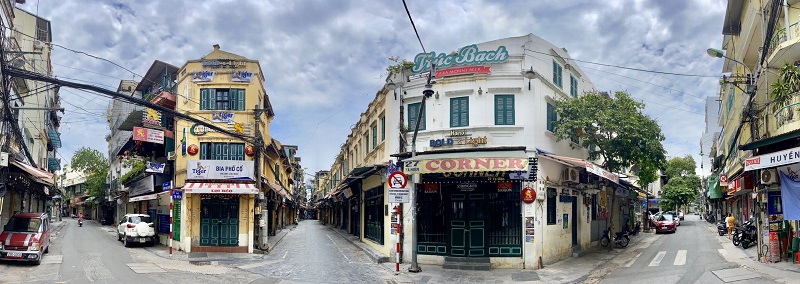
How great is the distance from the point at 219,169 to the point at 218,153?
0.95 metres

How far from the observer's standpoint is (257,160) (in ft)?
80.3

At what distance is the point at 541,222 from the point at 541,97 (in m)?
4.75

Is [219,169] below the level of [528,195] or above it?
above

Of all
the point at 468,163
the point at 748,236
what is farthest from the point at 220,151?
the point at 748,236

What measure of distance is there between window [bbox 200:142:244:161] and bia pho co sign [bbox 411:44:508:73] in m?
9.40

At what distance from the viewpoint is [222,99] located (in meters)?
25.0

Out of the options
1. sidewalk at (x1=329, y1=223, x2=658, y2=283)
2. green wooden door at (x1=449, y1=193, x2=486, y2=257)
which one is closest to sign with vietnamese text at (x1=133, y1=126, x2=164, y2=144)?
sidewalk at (x1=329, y1=223, x2=658, y2=283)

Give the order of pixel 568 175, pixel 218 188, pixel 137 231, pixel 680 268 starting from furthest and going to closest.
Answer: pixel 137 231, pixel 218 188, pixel 568 175, pixel 680 268

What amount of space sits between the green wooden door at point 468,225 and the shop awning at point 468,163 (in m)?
1.83

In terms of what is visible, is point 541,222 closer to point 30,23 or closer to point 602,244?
point 602,244

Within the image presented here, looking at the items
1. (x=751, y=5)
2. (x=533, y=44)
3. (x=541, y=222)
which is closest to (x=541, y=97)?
(x=533, y=44)

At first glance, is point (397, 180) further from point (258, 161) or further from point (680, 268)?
point (680, 268)

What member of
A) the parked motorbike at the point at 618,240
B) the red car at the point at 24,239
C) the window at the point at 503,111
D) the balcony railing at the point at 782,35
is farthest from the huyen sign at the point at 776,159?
the red car at the point at 24,239

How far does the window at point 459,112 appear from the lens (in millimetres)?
20469
